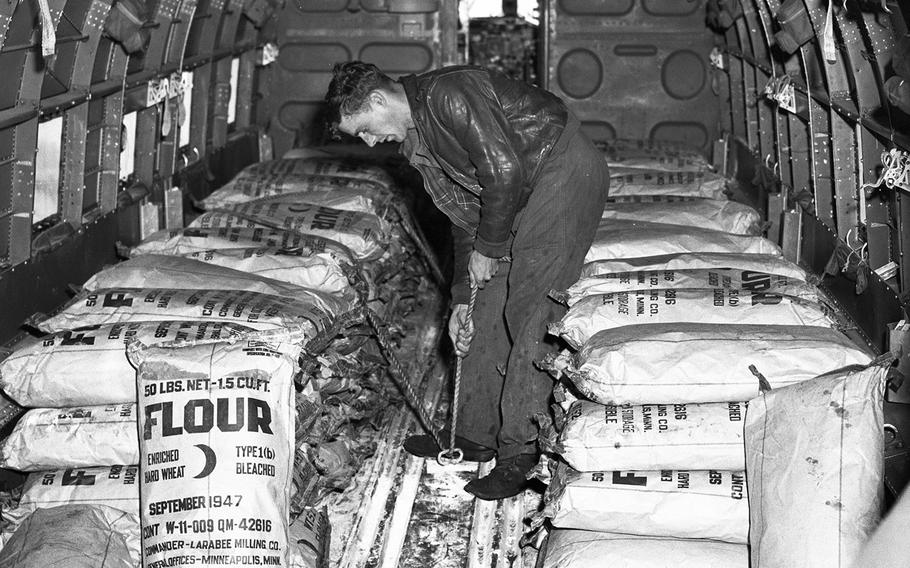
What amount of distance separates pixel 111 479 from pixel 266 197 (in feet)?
9.20

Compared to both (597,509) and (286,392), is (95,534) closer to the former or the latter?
(286,392)

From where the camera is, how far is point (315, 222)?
5.88m

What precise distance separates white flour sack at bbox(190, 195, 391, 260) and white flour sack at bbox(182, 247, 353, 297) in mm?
517

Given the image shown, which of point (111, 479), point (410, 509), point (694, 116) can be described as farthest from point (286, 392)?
point (694, 116)

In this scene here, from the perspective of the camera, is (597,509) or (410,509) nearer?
(597,509)

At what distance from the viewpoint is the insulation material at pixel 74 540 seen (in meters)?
3.40

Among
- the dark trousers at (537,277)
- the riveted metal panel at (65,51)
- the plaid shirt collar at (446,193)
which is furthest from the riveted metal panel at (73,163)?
the dark trousers at (537,277)

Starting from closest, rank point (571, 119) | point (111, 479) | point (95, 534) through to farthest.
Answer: point (95, 534), point (111, 479), point (571, 119)

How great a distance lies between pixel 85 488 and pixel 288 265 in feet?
5.24

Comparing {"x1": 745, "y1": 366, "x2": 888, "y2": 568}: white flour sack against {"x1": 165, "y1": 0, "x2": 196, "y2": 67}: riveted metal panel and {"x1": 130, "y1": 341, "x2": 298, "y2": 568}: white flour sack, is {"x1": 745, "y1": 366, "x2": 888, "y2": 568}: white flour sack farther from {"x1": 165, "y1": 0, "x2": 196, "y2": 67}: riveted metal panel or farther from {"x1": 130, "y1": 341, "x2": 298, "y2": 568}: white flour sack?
{"x1": 165, "y1": 0, "x2": 196, "y2": 67}: riveted metal panel

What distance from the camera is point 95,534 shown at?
356 cm

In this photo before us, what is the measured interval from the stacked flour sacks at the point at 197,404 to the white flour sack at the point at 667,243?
1270 millimetres

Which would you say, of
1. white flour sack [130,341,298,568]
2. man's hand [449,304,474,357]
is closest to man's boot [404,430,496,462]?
man's hand [449,304,474,357]

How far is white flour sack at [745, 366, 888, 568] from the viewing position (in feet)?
10.6
